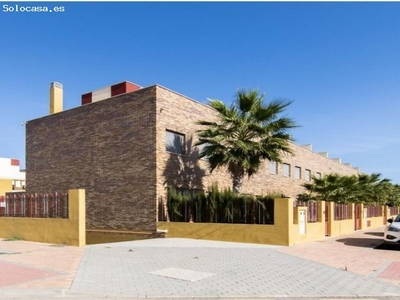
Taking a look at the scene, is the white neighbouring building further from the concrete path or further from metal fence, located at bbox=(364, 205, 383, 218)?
metal fence, located at bbox=(364, 205, 383, 218)

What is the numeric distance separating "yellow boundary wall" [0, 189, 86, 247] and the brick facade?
379 centimetres

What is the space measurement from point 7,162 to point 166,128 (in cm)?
4166

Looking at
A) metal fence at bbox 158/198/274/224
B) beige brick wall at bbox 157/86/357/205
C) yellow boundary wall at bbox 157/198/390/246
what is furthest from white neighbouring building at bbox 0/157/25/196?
yellow boundary wall at bbox 157/198/390/246

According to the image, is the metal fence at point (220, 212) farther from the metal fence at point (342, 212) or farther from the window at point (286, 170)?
the window at point (286, 170)

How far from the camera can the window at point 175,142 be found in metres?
19.3

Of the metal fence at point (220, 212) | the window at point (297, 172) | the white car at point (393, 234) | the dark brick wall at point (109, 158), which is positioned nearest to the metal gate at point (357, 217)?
the window at point (297, 172)

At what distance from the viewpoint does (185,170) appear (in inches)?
797

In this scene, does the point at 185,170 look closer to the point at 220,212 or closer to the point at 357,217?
the point at 220,212

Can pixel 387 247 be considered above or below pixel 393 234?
below

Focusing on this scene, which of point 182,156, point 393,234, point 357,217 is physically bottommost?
point 357,217

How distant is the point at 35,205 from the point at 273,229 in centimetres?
1039

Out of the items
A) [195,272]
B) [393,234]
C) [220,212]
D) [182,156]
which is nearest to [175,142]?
[182,156]

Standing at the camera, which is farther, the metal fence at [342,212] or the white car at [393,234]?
the metal fence at [342,212]

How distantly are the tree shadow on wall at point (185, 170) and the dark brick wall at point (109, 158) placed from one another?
1.13 m
